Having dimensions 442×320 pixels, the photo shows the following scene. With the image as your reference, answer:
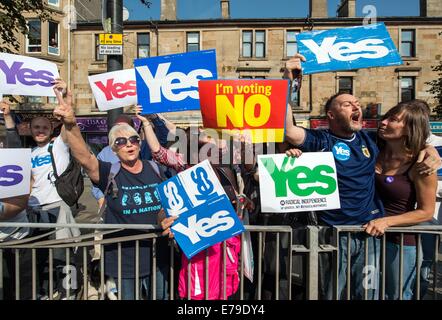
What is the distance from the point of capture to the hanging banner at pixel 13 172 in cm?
277

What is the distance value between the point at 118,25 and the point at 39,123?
2258mm

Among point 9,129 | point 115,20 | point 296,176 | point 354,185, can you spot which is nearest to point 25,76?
point 9,129

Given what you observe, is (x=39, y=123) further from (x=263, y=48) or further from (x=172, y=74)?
(x=263, y=48)

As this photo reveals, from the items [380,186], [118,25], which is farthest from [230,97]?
[118,25]

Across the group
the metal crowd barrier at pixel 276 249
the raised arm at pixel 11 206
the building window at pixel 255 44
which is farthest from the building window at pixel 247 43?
the metal crowd barrier at pixel 276 249

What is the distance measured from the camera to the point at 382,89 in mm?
19844

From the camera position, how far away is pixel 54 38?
20750 millimetres

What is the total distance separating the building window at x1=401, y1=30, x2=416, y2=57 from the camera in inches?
791

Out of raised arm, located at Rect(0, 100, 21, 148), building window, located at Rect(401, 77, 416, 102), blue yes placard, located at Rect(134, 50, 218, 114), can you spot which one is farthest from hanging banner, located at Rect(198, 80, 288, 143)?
building window, located at Rect(401, 77, 416, 102)

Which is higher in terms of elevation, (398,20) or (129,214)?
(398,20)

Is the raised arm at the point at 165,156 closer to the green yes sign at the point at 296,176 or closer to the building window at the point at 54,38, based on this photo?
the green yes sign at the point at 296,176

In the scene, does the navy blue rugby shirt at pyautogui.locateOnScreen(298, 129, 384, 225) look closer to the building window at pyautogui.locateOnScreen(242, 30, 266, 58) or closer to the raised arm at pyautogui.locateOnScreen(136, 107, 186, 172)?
the raised arm at pyautogui.locateOnScreen(136, 107, 186, 172)

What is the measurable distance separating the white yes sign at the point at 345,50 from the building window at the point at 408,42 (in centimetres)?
1985

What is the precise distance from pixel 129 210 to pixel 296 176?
4.23ft
